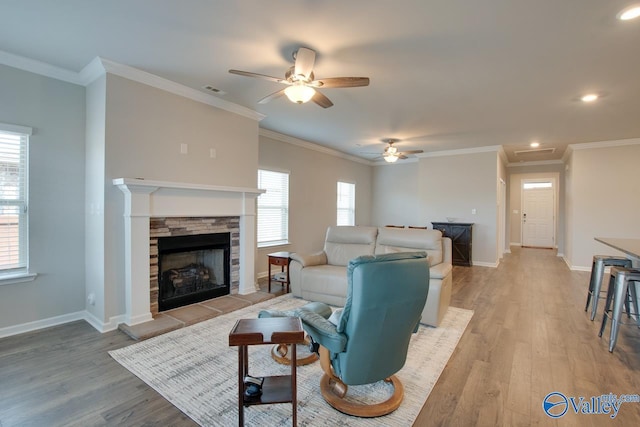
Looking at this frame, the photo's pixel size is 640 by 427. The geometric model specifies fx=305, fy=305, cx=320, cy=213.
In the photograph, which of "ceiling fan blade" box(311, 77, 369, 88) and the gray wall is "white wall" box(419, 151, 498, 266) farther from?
the gray wall

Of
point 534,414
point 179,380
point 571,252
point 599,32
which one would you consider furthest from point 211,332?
point 571,252

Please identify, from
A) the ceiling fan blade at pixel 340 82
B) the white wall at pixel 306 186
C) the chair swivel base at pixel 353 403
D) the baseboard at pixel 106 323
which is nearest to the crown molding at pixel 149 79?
the white wall at pixel 306 186

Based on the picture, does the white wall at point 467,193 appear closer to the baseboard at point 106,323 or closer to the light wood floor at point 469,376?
the light wood floor at point 469,376

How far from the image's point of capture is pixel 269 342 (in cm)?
167

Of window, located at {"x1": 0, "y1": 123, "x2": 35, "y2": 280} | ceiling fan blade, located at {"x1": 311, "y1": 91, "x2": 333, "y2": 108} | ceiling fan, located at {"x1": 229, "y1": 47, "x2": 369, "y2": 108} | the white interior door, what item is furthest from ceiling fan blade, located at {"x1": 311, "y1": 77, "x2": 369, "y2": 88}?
the white interior door

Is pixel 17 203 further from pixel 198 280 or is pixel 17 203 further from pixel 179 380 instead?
pixel 179 380

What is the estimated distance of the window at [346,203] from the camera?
26.5ft

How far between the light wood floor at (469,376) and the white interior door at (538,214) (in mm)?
7271

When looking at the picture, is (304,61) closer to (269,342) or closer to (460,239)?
(269,342)

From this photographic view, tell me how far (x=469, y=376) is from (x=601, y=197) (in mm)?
6185

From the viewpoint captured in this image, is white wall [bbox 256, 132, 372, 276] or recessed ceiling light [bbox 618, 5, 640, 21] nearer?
recessed ceiling light [bbox 618, 5, 640, 21]

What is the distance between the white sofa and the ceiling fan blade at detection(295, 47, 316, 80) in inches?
93.7

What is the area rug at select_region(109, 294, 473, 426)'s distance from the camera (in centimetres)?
188

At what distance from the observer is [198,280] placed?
409cm
